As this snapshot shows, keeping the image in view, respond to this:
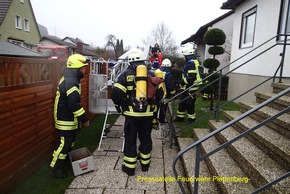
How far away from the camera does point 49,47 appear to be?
15.7 m

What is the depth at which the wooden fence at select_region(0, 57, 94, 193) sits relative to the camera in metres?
2.88

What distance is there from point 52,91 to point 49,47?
13.0 m

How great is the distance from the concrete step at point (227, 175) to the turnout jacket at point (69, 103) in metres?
2.10

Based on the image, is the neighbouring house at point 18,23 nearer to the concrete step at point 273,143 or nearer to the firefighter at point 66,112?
the firefighter at point 66,112

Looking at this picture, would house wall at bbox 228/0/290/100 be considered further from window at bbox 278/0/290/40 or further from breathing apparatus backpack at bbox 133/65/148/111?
breathing apparatus backpack at bbox 133/65/148/111

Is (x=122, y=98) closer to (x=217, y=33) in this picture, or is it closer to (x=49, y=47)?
(x=217, y=33)

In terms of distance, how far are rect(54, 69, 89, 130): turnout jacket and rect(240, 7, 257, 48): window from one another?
6036mm

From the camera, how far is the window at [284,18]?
5336 mm

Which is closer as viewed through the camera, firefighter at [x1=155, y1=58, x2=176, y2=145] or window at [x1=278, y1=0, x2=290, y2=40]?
window at [x1=278, y1=0, x2=290, y2=40]

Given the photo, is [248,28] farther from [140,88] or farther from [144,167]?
[144,167]

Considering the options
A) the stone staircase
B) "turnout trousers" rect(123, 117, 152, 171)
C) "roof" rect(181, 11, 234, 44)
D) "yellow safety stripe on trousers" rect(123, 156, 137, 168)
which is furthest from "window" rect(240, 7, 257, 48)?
"roof" rect(181, 11, 234, 44)

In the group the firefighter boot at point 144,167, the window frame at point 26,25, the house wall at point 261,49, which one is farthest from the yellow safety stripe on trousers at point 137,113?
Result: the window frame at point 26,25

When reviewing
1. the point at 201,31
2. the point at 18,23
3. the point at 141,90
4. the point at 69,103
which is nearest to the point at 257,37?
the point at 141,90

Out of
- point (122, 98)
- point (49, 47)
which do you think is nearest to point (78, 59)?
point (122, 98)
